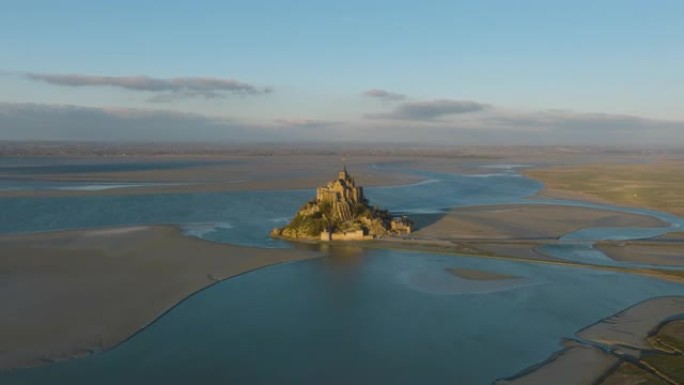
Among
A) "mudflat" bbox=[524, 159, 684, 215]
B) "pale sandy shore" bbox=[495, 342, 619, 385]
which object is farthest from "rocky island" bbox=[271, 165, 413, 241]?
"mudflat" bbox=[524, 159, 684, 215]

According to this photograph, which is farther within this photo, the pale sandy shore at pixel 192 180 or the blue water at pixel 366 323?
the pale sandy shore at pixel 192 180

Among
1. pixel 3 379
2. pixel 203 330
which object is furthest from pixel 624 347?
pixel 3 379

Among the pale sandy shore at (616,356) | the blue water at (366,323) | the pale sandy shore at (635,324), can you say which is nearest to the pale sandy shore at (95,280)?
the blue water at (366,323)

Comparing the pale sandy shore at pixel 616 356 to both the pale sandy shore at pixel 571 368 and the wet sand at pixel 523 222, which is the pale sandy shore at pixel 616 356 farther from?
the wet sand at pixel 523 222

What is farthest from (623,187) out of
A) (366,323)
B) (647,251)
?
(366,323)

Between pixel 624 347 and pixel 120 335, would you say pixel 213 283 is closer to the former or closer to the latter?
pixel 120 335

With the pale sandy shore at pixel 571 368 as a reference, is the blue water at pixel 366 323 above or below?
above
